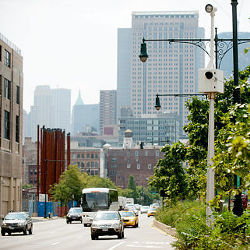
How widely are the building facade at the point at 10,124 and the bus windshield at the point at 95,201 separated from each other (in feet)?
57.0

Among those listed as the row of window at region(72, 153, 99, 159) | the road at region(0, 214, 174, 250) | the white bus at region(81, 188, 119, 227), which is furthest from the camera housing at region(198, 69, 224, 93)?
the row of window at region(72, 153, 99, 159)

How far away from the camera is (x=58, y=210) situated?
324ft

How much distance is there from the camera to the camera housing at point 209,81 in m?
18.4

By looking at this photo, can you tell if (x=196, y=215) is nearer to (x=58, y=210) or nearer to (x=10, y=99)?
(x=10, y=99)

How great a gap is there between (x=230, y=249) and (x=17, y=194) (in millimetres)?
69541

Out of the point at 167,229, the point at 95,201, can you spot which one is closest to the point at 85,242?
the point at 167,229

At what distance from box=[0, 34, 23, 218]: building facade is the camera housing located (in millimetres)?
58380

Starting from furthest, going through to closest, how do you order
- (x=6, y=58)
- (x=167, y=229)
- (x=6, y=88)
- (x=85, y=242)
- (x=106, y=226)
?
(x=6, y=58) < (x=6, y=88) < (x=167, y=229) < (x=106, y=226) < (x=85, y=242)

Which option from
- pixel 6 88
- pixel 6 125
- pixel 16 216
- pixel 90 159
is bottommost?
pixel 16 216

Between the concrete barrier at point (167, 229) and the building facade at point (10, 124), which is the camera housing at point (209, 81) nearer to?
the concrete barrier at point (167, 229)

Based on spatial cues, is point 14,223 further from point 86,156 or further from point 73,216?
point 86,156

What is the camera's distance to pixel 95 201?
198 feet

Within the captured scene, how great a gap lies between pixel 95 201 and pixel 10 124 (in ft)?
74.9

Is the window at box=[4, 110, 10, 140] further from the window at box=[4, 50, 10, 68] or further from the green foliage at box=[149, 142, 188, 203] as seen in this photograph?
the green foliage at box=[149, 142, 188, 203]
